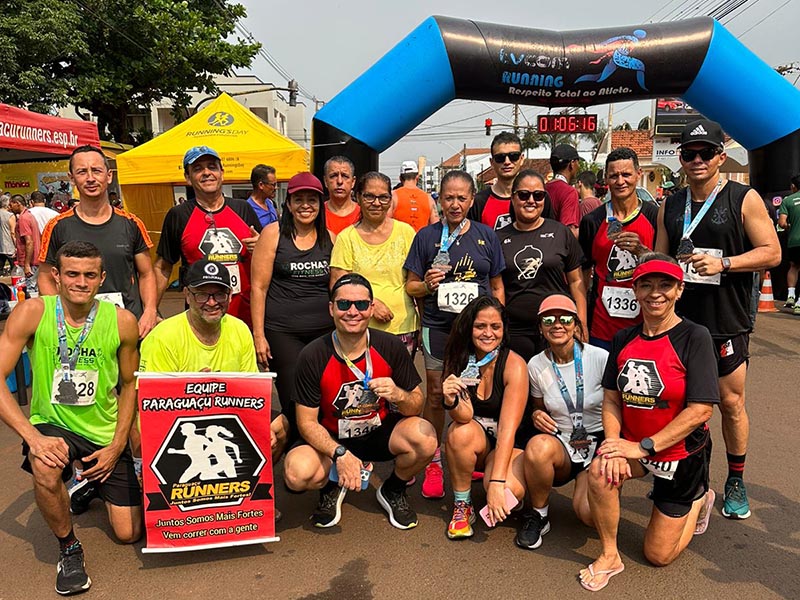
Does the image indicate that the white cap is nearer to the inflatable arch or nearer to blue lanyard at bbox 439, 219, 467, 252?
Result: the inflatable arch

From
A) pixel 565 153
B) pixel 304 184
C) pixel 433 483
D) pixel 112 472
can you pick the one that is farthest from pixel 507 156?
pixel 112 472

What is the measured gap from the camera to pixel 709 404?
2711mm

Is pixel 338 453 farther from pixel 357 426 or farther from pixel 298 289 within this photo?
pixel 298 289

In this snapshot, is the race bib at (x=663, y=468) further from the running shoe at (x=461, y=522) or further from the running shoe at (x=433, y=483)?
the running shoe at (x=433, y=483)

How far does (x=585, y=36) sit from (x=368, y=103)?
2.55 m

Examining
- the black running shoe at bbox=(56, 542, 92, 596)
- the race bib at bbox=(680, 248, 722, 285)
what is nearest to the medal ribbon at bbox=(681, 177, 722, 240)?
the race bib at bbox=(680, 248, 722, 285)

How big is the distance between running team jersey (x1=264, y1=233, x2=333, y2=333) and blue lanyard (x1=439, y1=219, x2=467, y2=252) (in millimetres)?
727

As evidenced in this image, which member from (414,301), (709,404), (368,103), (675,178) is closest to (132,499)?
(414,301)

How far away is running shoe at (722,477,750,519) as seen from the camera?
3.30 meters

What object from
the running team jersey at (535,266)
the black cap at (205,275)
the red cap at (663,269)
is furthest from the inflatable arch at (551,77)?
the red cap at (663,269)

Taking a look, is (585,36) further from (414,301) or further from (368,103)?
(414,301)

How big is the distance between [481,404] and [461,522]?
2.04 ft

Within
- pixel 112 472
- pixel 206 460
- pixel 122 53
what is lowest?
pixel 112 472

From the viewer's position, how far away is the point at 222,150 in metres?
10.5
